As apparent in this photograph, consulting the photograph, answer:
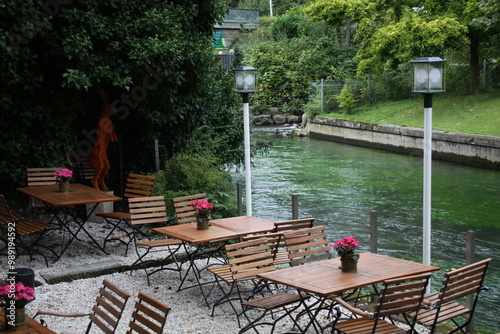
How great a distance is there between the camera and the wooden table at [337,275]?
5.01 m

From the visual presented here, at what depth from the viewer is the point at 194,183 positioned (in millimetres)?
10422

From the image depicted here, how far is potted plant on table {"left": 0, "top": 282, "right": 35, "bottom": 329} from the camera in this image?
4.11 metres

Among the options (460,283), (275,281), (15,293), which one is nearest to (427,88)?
(460,283)

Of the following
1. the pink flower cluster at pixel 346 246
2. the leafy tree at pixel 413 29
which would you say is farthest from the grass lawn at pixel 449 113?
the pink flower cluster at pixel 346 246

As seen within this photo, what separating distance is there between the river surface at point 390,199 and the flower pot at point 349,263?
82.8 inches

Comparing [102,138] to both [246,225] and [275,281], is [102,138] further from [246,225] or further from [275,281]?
[275,281]

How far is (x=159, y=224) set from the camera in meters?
10.4

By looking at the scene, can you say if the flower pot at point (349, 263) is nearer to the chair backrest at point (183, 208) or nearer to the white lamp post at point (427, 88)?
the white lamp post at point (427, 88)

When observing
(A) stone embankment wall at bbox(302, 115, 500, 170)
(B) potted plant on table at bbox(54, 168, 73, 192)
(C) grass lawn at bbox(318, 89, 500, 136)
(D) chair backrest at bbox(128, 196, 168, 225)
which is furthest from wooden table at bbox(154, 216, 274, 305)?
(C) grass lawn at bbox(318, 89, 500, 136)

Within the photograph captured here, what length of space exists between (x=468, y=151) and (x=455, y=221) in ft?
25.4

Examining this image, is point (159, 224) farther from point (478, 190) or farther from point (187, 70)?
point (478, 190)

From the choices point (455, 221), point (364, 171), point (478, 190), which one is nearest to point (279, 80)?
point (364, 171)

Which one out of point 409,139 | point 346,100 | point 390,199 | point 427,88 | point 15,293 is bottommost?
point 390,199

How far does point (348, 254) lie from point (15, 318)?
280 centimetres
